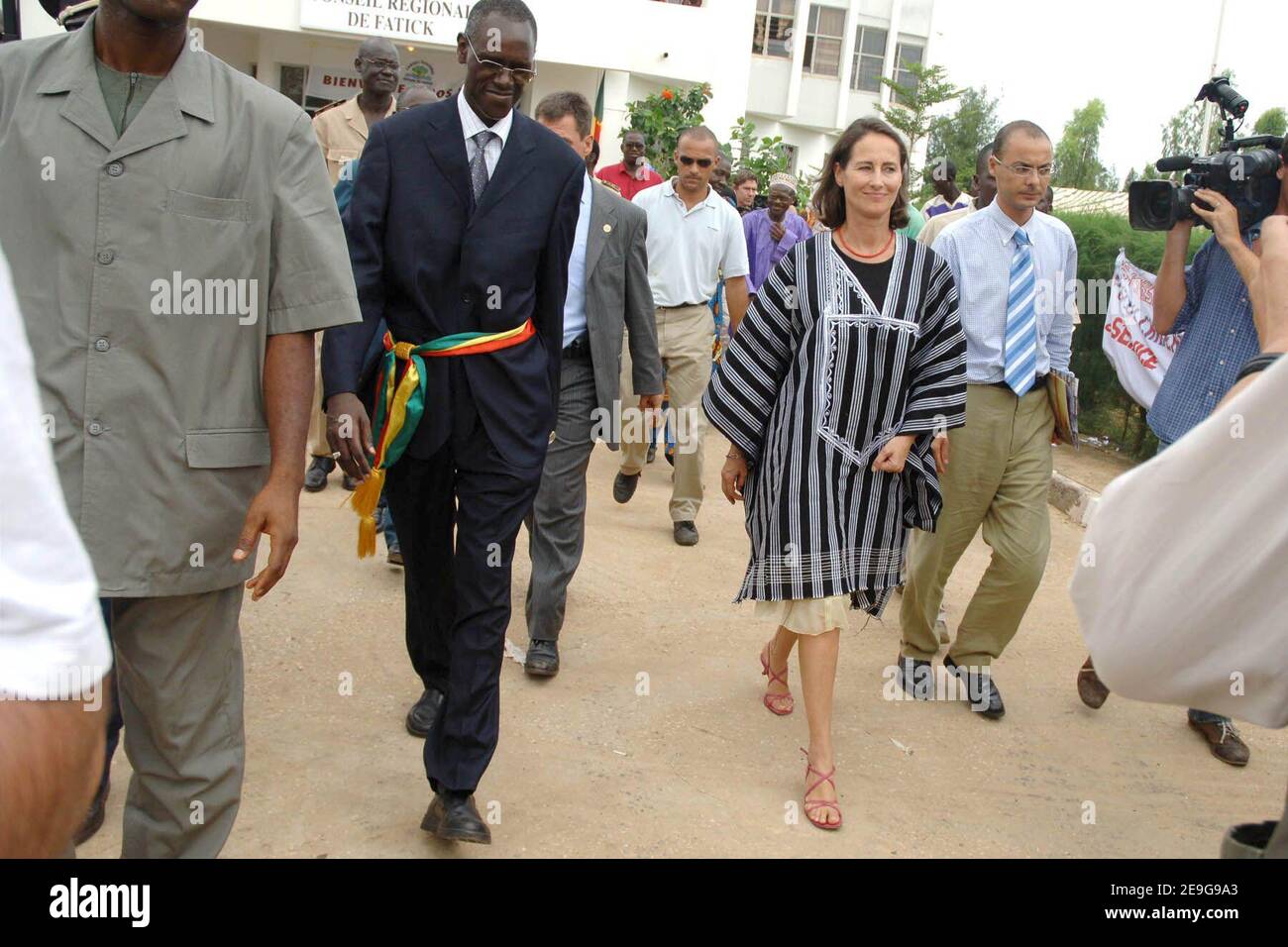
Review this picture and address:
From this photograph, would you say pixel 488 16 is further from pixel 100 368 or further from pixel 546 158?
pixel 100 368

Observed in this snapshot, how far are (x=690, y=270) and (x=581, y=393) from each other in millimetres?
2702

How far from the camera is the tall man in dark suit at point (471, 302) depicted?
367cm

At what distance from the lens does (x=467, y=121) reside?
3826 millimetres

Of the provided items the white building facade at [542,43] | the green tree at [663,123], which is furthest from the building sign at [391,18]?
the green tree at [663,123]

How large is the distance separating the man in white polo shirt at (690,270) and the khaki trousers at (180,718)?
16.4 feet

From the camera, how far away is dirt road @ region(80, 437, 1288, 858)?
3.93 meters

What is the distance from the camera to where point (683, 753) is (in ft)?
15.0

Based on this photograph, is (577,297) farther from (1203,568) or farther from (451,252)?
(1203,568)

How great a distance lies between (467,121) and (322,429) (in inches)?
146

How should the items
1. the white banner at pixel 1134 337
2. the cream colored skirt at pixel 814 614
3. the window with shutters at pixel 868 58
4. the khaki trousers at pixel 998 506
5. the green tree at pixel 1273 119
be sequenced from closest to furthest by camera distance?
the cream colored skirt at pixel 814 614 → the khaki trousers at pixel 998 506 → the white banner at pixel 1134 337 → the green tree at pixel 1273 119 → the window with shutters at pixel 868 58

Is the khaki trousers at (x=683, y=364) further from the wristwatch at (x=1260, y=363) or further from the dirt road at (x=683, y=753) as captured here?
the wristwatch at (x=1260, y=363)

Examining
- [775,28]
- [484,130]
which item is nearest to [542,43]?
[775,28]

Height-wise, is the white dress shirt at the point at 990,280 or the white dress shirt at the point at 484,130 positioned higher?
the white dress shirt at the point at 484,130

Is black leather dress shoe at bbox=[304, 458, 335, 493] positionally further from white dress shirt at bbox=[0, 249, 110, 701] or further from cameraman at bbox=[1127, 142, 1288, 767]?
white dress shirt at bbox=[0, 249, 110, 701]
